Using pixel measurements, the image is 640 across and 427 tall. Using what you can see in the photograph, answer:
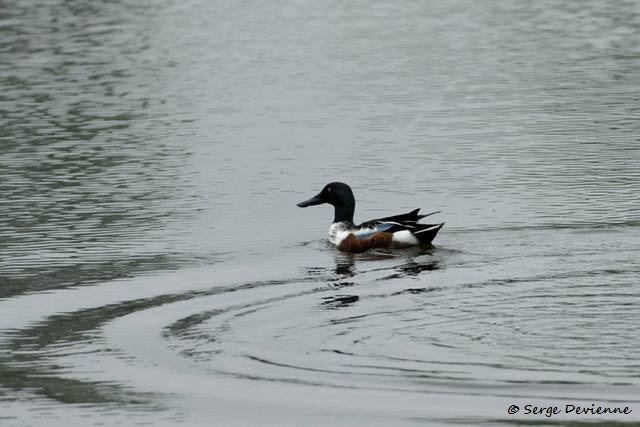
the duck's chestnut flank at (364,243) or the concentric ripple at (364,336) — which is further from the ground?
the concentric ripple at (364,336)

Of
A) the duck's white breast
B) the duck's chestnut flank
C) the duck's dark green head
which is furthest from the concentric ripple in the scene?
the duck's dark green head

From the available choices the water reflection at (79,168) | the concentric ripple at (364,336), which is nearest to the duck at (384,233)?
the concentric ripple at (364,336)

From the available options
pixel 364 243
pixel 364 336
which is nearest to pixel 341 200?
pixel 364 243

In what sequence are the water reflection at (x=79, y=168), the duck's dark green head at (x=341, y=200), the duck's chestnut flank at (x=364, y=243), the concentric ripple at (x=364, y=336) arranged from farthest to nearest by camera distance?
the duck's dark green head at (x=341, y=200), the duck's chestnut flank at (x=364, y=243), the water reflection at (x=79, y=168), the concentric ripple at (x=364, y=336)

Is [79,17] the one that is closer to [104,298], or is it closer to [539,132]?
[539,132]

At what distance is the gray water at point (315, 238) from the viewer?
1027 cm

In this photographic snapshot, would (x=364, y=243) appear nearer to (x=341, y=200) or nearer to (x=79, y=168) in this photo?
(x=341, y=200)

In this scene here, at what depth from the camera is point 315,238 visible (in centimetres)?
1694

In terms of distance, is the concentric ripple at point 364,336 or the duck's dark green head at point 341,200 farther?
the duck's dark green head at point 341,200

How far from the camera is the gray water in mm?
10273

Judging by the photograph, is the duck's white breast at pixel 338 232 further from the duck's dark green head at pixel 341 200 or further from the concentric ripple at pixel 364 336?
the concentric ripple at pixel 364 336

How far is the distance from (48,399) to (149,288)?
142 inches

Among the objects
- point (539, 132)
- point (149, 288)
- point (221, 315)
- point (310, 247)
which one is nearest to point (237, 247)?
point (310, 247)

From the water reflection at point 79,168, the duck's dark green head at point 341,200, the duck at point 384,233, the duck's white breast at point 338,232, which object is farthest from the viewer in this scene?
the duck's dark green head at point 341,200
